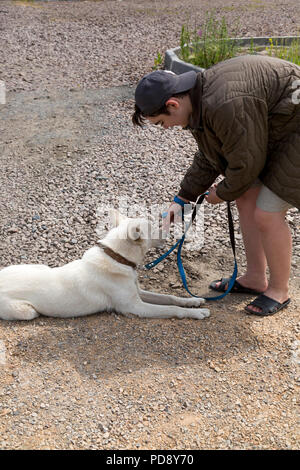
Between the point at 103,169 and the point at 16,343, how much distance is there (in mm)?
2919

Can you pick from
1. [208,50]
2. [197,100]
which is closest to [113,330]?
[197,100]

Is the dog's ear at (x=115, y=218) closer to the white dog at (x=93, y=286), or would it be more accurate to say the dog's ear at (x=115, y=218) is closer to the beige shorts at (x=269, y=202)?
the white dog at (x=93, y=286)

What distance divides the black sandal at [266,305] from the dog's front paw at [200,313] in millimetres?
307

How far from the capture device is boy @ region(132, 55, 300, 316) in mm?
2701

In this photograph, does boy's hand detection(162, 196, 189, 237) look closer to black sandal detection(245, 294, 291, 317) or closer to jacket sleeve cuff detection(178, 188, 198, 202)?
jacket sleeve cuff detection(178, 188, 198, 202)

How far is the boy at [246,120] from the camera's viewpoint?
106 inches

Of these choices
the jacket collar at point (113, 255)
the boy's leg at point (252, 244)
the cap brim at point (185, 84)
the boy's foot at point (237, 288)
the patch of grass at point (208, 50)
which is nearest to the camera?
the cap brim at point (185, 84)

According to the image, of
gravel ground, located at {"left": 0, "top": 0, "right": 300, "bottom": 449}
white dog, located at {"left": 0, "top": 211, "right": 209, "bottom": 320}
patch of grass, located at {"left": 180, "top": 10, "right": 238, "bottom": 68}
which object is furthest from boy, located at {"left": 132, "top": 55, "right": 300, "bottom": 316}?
patch of grass, located at {"left": 180, "top": 10, "right": 238, "bottom": 68}

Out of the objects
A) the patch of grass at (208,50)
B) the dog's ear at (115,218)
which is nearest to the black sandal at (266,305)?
the dog's ear at (115,218)

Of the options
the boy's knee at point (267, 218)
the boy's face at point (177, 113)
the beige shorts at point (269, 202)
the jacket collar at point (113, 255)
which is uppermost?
the boy's face at point (177, 113)

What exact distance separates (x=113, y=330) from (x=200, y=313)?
0.67 m

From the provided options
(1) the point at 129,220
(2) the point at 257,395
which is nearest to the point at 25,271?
(1) the point at 129,220

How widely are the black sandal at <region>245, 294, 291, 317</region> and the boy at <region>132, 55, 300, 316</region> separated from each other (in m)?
0.44

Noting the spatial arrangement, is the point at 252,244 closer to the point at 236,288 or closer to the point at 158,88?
the point at 236,288
